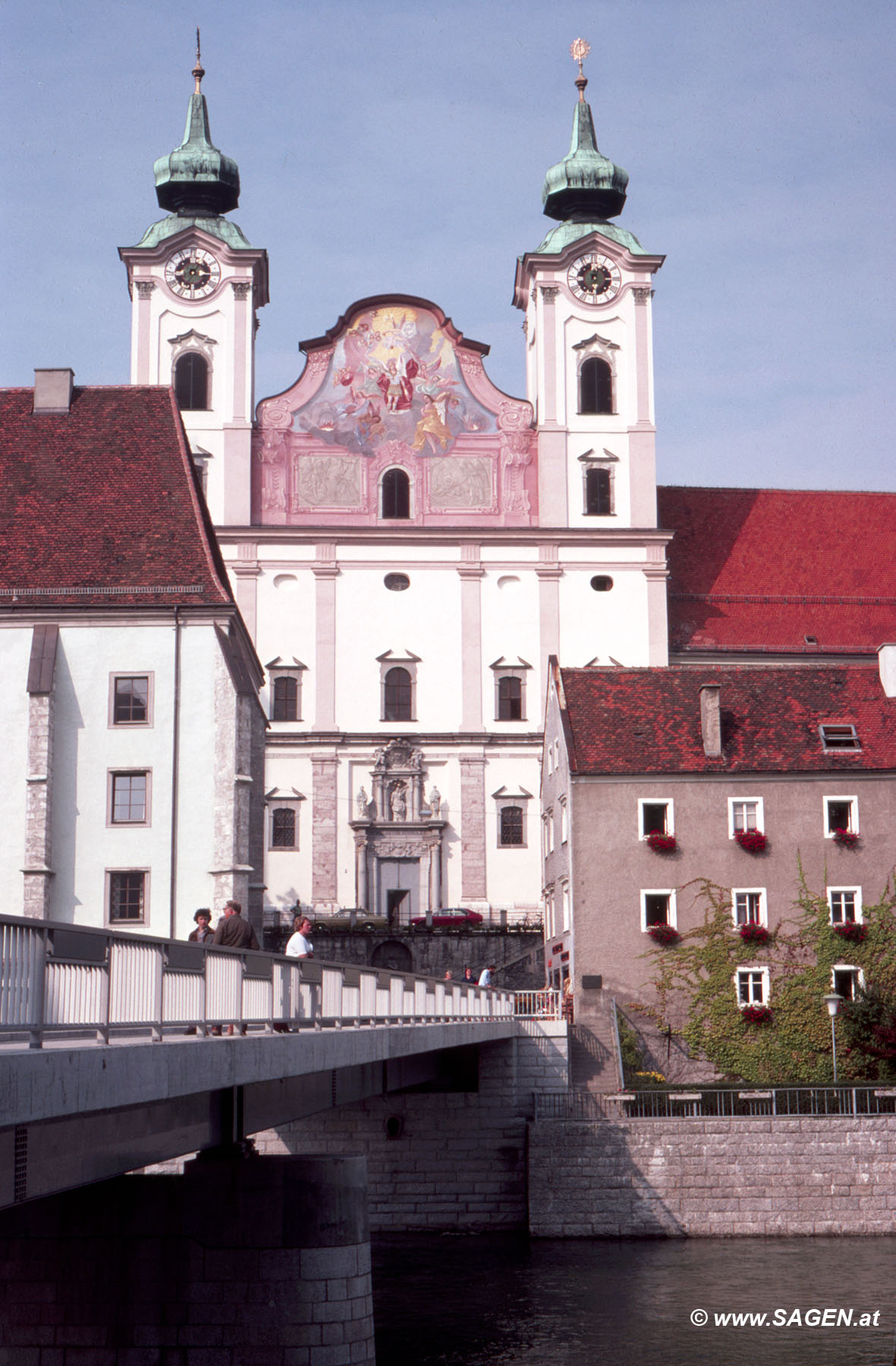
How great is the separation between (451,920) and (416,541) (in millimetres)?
14872

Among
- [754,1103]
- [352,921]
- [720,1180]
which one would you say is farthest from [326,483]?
[720,1180]

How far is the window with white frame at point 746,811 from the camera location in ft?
137

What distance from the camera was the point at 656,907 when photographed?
41.5m

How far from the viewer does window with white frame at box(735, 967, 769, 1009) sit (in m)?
39.9

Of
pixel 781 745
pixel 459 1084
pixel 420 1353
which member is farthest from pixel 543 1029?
pixel 420 1353

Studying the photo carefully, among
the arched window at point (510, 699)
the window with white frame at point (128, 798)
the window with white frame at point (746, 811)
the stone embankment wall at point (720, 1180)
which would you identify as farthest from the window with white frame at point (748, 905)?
the arched window at point (510, 699)

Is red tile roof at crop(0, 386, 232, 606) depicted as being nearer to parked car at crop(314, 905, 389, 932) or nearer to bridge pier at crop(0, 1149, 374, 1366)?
parked car at crop(314, 905, 389, 932)

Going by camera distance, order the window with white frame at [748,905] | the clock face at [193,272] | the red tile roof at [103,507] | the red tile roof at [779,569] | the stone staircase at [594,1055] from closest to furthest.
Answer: the red tile roof at [103,507] → the stone staircase at [594,1055] → the window with white frame at [748,905] → the clock face at [193,272] → the red tile roof at [779,569]

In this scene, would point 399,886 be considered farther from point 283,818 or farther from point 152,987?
point 152,987

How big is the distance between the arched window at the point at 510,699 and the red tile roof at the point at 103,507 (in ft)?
80.0

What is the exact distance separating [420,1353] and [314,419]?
46.7 meters

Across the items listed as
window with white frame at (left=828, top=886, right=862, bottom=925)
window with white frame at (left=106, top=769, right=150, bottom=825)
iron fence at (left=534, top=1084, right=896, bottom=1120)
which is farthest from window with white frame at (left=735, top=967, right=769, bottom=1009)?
window with white frame at (left=106, top=769, right=150, bottom=825)

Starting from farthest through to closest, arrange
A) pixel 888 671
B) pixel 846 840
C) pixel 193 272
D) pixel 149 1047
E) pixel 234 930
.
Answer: pixel 193 272, pixel 888 671, pixel 846 840, pixel 234 930, pixel 149 1047

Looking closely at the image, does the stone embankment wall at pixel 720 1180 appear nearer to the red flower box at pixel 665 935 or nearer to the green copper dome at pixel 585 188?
the red flower box at pixel 665 935
